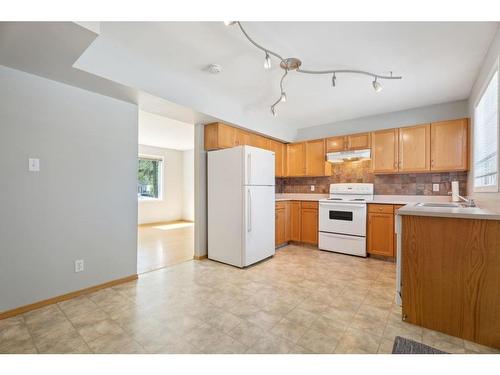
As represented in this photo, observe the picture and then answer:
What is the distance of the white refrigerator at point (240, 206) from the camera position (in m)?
3.38

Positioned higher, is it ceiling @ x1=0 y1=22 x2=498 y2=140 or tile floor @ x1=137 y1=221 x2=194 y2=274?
ceiling @ x1=0 y1=22 x2=498 y2=140

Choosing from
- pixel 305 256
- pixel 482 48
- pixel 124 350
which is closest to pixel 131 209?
pixel 124 350

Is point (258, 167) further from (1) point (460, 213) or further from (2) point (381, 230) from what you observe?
(1) point (460, 213)

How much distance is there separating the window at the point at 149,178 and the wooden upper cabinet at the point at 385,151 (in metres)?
6.34

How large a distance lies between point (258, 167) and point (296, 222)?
1757 millimetres

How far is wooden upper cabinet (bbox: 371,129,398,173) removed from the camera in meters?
3.94

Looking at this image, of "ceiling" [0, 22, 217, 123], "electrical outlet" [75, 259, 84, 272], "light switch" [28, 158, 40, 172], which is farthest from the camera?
"electrical outlet" [75, 259, 84, 272]

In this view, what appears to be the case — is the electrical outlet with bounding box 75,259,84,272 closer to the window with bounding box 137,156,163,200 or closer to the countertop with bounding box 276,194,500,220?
the countertop with bounding box 276,194,500,220

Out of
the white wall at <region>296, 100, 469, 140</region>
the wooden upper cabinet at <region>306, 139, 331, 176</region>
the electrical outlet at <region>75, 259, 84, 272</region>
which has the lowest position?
the electrical outlet at <region>75, 259, 84, 272</region>

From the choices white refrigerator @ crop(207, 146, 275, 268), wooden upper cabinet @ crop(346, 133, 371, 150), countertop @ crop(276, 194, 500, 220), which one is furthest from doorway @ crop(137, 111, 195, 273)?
countertop @ crop(276, 194, 500, 220)

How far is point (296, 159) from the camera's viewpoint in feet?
16.6

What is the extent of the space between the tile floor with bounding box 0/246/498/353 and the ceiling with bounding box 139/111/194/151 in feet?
9.80

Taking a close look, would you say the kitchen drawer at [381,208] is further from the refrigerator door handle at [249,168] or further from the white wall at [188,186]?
the white wall at [188,186]

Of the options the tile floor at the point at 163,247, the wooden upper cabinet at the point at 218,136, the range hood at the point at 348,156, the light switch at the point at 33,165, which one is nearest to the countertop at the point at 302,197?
the range hood at the point at 348,156
